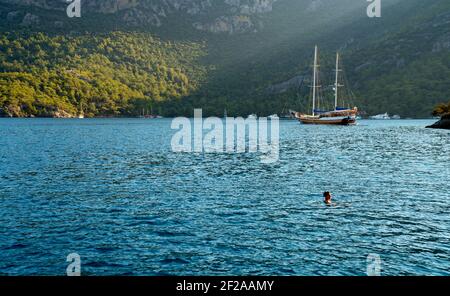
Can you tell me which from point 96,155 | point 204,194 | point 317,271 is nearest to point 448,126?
point 96,155

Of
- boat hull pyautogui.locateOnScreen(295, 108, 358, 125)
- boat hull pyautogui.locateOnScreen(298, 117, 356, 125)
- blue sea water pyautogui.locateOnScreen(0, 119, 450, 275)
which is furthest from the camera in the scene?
boat hull pyautogui.locateOnScreen(298, 117, 356, 125)

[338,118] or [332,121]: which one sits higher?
[338,118]

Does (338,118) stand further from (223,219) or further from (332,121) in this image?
(223,219)

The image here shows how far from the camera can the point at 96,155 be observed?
227 feet

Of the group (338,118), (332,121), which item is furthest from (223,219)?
(332,121)

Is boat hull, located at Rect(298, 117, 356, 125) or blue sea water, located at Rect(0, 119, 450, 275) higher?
boat hull, located at Rect(298, 117, 356, 125)

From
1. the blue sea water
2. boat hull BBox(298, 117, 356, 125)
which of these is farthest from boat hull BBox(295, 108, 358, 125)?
the blue sea water

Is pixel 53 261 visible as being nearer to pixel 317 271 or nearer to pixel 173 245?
pixel 173 245

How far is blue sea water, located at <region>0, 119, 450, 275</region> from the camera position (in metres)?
20.4

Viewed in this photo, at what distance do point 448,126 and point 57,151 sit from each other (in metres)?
130

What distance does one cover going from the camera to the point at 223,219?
28.2m

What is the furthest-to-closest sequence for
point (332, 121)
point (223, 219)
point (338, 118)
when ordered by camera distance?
1. point (332, 121)
2. point (338, 118)
3. point (223, 219)

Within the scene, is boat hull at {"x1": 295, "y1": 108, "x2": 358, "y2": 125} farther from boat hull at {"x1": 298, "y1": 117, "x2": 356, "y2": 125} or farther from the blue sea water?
the blue sea water
